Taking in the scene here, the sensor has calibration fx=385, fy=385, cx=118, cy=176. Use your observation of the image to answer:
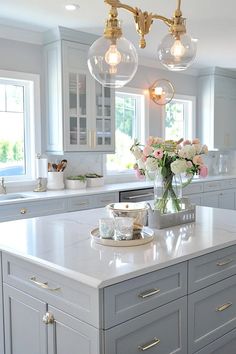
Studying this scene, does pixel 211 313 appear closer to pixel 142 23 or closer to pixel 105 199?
pixel 142 23

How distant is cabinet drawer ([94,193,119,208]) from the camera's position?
410 centimetres

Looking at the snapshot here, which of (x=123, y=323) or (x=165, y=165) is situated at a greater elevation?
(x=165, y=165)

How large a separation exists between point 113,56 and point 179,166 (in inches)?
27.2

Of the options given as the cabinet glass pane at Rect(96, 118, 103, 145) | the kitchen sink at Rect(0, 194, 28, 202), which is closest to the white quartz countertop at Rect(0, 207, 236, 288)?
the kitchen sink at Rect(0, 194, 28, 202)

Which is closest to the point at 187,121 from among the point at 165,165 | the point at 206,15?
the point at 206,15

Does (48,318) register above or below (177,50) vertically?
below

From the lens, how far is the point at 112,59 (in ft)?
6.73

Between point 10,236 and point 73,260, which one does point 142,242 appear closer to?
point 73,260

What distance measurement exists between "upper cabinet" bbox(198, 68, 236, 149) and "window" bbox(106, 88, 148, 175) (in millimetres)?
1237

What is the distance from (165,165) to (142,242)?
56 cm

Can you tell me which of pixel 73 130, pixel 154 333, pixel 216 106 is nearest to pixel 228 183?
pixel 216 106

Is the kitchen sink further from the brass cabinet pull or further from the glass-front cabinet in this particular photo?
the brass cabinet pull

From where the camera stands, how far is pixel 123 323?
1.46 meters

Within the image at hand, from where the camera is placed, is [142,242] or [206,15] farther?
[206,15]
